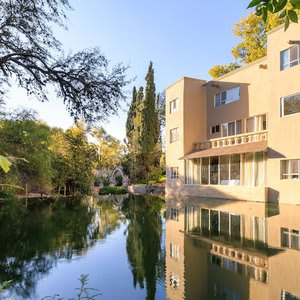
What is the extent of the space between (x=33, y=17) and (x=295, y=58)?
58.9ft

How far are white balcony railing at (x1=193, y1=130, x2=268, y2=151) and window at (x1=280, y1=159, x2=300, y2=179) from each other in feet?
9.02

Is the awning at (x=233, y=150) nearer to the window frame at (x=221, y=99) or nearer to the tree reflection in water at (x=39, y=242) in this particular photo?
the window frame at (x=221, y=99)

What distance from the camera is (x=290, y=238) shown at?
10.1m

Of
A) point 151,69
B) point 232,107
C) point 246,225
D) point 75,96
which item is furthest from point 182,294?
point 151,69

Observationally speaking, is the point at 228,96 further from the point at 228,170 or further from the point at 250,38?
the point at 250,38

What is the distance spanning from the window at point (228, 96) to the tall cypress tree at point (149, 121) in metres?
11.7

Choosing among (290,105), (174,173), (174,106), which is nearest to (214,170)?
(174,173)

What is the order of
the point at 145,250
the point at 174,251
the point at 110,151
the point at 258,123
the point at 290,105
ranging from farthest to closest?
the point at 110,151 < the point at 258,123 < the point at 290,105 < the point at 145,250 < the point at 174,251

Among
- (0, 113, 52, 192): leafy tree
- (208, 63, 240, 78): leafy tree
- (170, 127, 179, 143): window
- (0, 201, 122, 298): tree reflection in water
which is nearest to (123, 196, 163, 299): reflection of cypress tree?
(0, 201, 122, 298): tree reflection in water

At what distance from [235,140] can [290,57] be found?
683 cm

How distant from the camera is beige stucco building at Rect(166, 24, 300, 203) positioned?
1967 cm

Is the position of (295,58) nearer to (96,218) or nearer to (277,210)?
(277,210)

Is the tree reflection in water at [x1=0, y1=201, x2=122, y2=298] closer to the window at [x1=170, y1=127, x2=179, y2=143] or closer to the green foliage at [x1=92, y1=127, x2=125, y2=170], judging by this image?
the window at [x1=170, y1=127, x2=179, y2=143]

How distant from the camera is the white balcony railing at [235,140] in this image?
2228 centimetres
